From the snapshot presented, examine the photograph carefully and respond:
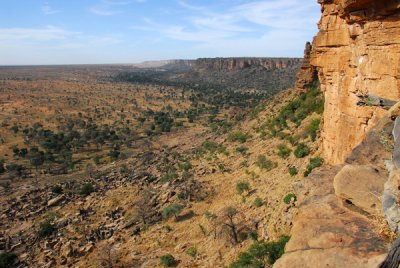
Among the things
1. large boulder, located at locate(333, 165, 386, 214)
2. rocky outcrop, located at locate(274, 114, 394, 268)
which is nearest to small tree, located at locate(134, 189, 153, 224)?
rocky outcrop, located at locate(274, 114, 394, 268)

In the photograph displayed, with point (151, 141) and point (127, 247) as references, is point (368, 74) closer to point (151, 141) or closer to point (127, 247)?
point (127, 247)

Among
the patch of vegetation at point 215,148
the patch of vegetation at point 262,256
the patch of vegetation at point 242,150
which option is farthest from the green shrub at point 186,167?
the patch of vegetation at point 262,256

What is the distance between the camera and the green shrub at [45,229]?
57.5 ft

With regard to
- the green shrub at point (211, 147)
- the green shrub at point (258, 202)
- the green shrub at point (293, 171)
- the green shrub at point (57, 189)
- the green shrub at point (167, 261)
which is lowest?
the green shrub at point (57, 189)

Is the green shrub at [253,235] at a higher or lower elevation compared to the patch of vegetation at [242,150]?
lower

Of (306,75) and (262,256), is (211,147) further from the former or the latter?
(262,256)

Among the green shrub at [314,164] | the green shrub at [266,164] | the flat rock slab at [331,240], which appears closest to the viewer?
the flat rock slab at [331,240]

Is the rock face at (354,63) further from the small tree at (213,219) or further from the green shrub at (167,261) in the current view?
the green shrub at (167,261)

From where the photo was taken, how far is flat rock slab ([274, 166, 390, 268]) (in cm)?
490

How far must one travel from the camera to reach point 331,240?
546cm

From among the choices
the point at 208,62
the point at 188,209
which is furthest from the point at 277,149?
the point at 208,62

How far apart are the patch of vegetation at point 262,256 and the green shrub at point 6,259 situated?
10.9 meters

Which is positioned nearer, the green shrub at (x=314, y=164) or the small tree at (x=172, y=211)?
the green shrub at (x=314, y=164)

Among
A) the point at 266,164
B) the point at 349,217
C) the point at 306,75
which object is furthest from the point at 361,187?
the point at 306,75
